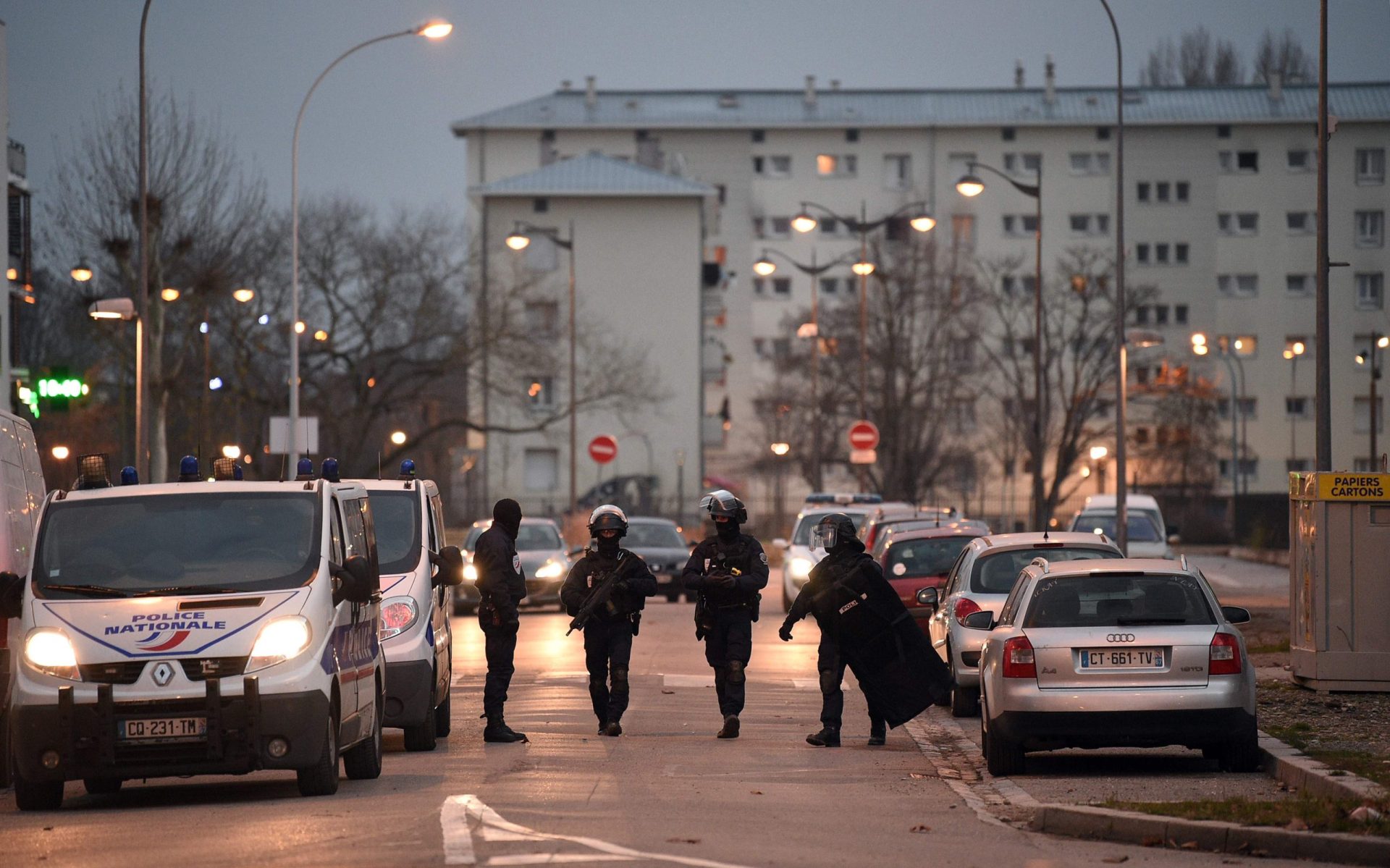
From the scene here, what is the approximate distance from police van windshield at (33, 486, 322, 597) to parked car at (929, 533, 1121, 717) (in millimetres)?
7022

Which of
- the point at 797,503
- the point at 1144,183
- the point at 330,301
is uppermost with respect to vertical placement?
the point at 1144,183

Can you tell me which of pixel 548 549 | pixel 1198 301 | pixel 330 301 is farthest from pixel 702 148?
pixel 548 549

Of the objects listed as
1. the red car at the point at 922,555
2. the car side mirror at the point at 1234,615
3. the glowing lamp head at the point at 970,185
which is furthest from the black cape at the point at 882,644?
the glowing lamp head at the point at 970,185

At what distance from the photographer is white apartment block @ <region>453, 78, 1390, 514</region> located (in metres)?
97.5

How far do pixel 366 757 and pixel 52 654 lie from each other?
215 cm

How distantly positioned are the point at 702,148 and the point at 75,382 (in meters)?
71.2

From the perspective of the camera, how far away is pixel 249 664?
11.0 meters

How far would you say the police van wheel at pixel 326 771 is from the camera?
11164 millimetres

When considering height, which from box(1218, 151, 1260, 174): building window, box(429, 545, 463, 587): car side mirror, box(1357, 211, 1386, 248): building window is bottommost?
box(429, 545, 463, 587): car side mirror

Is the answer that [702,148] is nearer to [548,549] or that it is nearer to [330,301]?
[330,301]

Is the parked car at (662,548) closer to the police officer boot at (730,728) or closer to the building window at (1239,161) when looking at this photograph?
the police officer boot at (730,728)

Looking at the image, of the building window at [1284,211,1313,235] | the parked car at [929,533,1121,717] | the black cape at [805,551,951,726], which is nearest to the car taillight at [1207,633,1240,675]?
the black cape at [805,551,951,726]

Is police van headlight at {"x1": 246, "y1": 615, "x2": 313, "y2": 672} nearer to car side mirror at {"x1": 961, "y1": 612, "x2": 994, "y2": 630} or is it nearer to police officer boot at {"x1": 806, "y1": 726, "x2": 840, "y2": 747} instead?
car side mirror at {"x1": 961, "y1": 612, "x2": 994, "y2": 630}

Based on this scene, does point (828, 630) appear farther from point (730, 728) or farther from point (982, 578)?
point (982, 578)
